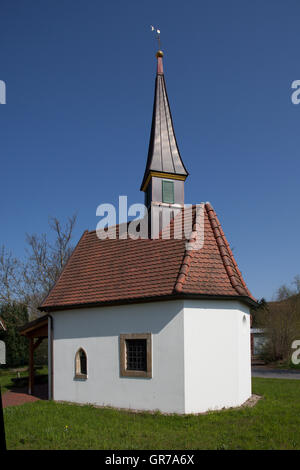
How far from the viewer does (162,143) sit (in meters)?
15.6

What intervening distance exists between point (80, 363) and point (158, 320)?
3793mm

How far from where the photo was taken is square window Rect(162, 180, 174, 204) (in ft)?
48.1

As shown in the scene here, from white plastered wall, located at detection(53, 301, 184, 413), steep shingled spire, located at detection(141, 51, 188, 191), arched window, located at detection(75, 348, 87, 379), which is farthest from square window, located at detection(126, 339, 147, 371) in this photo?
steep shingled spire, located at detection(141, 51, 188, 191)

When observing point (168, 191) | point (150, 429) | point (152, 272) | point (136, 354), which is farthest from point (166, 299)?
point (168, 191)

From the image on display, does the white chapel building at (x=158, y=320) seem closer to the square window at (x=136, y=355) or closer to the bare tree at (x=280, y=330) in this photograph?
the square window at (x=136, y=355)

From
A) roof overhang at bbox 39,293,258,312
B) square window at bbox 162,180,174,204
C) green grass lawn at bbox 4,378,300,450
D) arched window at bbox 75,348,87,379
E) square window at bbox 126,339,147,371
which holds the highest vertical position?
square window at bbox 162,180,174,204

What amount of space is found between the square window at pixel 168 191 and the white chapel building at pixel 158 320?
1.7 inches

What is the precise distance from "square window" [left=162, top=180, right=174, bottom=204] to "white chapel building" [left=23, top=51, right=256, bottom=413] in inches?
1.7

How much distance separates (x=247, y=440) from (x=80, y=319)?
6993 millimetres
